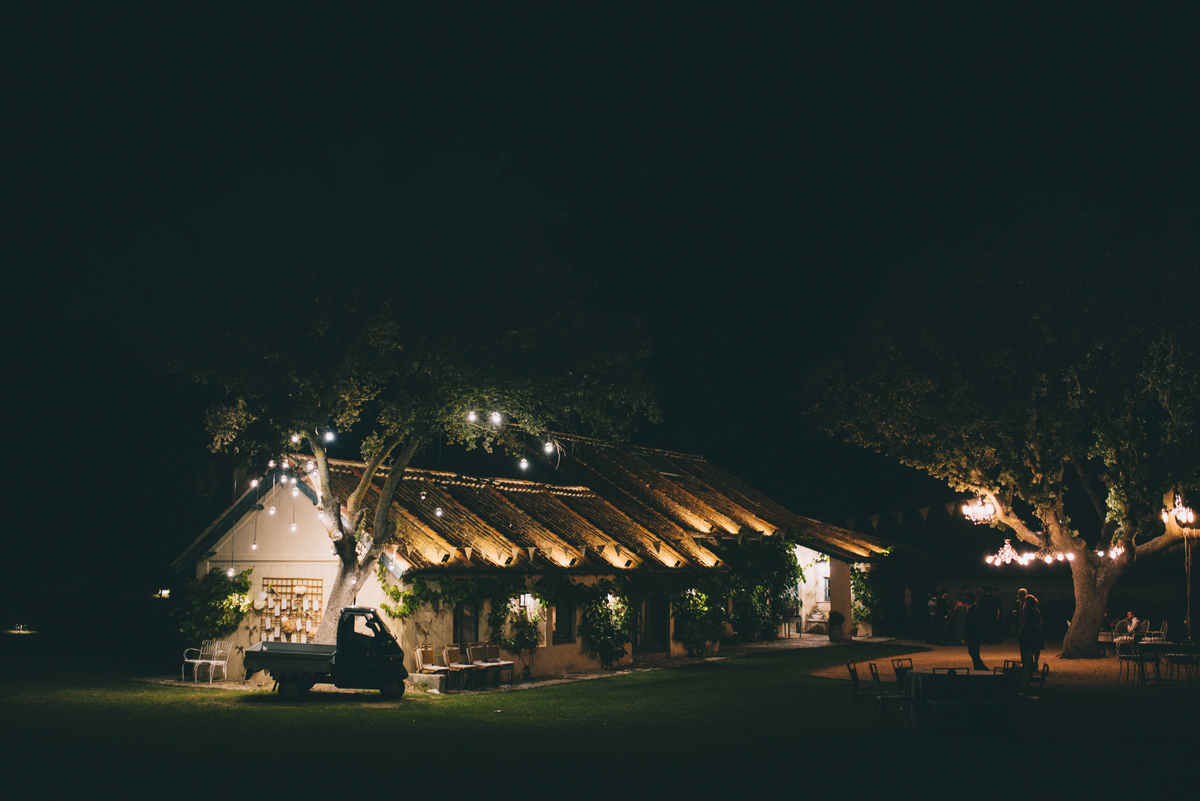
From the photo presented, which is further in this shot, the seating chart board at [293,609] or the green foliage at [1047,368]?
the green foliage at [1047,368]

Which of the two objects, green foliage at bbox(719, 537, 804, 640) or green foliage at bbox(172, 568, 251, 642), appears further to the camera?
green foliage at bbox(719, 537, 804, 640)

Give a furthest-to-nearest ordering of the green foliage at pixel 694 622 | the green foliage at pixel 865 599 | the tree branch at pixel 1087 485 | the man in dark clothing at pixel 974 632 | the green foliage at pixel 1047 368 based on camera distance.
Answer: the green foliage at pixel 865 599 → the green foliage at pixel 694 622 → the tree branch at pixel 1087 485 → the green foliage at pixel 1047 368 → the man in dark clothing at pixel 974 632

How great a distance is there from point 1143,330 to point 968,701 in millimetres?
14107

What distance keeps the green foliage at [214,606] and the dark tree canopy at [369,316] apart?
3.47 m

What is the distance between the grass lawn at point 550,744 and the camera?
9.90 meters

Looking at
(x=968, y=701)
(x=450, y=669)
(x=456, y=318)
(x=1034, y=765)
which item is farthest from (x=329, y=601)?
(x=1034, y=765)

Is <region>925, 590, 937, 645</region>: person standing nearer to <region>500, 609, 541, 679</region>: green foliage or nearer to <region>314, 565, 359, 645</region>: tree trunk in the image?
<region>500, 609, 541, 679</region>: green foliage

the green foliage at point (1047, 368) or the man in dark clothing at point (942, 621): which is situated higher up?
the green foliage at point (1047, 368)

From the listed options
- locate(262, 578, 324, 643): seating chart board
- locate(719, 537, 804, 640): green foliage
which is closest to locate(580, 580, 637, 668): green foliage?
locate(719, 537, 804, 640): green foliage

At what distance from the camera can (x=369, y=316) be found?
1844 cm

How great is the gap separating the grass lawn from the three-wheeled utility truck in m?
0.39

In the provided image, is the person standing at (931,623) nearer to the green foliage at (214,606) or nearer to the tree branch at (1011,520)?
the tree branch at (1011,520)

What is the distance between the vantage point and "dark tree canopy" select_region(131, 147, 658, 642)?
18.2 metres

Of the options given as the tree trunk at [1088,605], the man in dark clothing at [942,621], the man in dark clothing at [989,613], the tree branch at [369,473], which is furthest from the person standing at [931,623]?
the tree branch at [369,473]
